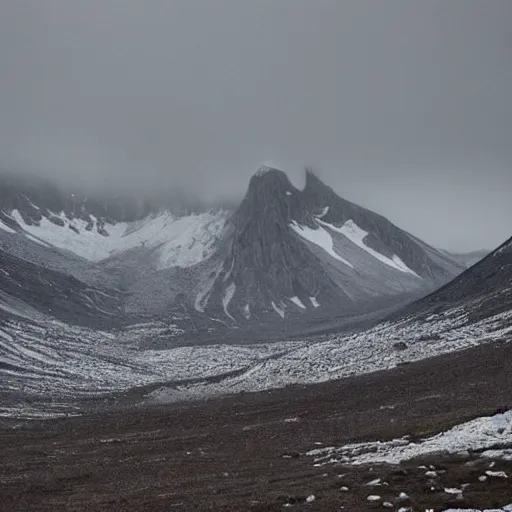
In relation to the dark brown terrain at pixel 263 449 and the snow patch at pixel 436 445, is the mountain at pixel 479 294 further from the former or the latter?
the snow patch at pixel 436 445

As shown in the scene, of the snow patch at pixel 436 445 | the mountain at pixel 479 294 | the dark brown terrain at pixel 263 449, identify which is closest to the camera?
the dark brown terrain at pixel 263 449

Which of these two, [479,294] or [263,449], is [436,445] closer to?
[263,449]

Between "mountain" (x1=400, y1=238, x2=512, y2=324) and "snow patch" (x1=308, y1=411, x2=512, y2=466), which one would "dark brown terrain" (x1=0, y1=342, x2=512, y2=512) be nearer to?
"snow patch" (x1=308, y1=411, x2=512, y2=466)

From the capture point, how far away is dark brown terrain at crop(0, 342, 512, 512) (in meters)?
28.7

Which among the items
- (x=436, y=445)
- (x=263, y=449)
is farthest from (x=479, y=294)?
(x=436, y=445)

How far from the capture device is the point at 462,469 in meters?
29.0

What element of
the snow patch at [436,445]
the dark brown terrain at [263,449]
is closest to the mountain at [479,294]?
the dark brown terrain at [263,449]

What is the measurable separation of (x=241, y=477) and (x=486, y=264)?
114 m

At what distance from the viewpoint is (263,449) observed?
45.6m

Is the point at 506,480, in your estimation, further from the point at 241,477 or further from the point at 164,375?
the point at 164,375

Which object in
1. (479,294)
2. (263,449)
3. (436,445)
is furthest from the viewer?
(479,294)

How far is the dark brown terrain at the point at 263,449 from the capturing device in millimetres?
28672

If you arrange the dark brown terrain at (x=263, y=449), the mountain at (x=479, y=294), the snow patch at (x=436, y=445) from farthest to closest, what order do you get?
the mountain at (x=479, y=294) → the snow patch at (x=436, y=445) → the dark brown terrain at (x=263, y=449)

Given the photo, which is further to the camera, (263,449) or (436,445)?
A: (263,449)
